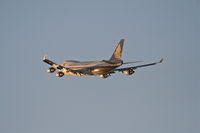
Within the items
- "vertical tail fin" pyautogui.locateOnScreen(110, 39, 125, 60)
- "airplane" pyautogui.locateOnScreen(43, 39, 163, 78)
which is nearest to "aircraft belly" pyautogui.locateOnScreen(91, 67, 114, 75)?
"airplane" pyautogui.locateOnScreen(43, 39, 163, 78)

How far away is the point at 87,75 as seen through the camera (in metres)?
137

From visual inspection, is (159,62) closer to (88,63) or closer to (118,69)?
(118,69)

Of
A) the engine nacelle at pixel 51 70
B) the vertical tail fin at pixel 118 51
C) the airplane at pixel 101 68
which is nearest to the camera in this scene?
the airplane at pixel 101 68

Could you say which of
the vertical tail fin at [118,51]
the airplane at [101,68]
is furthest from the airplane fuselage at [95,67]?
the vertical tail fin at [118,51]

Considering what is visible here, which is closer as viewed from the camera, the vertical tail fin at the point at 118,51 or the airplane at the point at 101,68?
the airplane at the point at 101,68

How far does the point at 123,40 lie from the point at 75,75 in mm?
15720

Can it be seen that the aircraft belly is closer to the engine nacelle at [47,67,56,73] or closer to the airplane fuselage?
the airplane fuselage

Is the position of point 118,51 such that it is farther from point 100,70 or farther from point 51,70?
point 51,70

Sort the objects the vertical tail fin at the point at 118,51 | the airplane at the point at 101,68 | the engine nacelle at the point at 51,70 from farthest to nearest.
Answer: the engine nacelle at the point at 51,70 → the vertical tail fin at the point at 118,51 → the airplane at the point at 101,68

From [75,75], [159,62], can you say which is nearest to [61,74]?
[75,75]

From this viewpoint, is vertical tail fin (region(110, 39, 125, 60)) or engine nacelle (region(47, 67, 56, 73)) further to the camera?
engine nacelle (region(47, 67, 56, 73))

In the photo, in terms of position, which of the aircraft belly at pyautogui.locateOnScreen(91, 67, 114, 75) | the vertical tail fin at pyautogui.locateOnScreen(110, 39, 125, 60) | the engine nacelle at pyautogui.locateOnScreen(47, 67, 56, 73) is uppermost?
the vertical tail fin at pyautogui.locateOnScreen(110, 39, 125, 60)

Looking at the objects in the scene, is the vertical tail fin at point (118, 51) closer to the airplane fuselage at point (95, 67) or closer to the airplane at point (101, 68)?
the airplane at point (101, 68)

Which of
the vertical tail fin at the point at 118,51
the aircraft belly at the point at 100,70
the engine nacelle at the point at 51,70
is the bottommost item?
the aircraft belly at the point at 100,70
